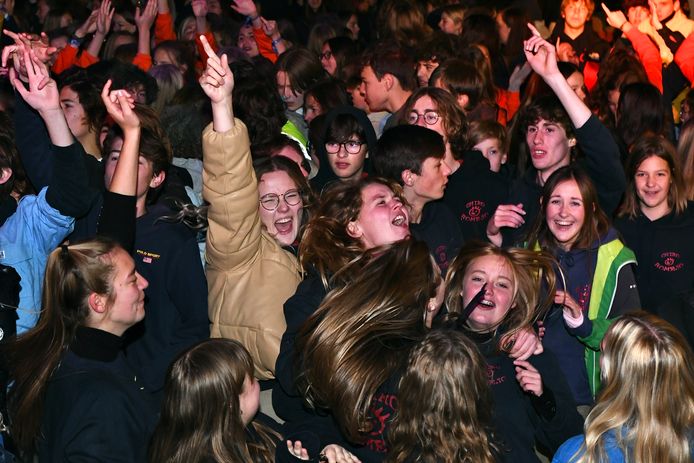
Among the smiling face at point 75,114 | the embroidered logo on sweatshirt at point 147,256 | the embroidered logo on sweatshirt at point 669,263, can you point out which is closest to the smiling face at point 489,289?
the embroidered logo on sweatshirt at point 147,256

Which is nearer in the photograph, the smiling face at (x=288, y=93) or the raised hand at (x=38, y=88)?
the raised hand at (x=38, y=88)

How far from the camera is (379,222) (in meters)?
4.79

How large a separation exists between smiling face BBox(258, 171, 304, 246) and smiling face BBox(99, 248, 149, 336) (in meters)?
1.24

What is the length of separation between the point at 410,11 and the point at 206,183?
6.60 m

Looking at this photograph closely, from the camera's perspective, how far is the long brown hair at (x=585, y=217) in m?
5.30

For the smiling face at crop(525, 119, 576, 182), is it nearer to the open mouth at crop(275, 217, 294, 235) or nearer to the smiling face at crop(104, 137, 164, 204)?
the open mouth at crop(275, 217, 294, 235)

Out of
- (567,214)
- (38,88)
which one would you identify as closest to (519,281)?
(567,214)

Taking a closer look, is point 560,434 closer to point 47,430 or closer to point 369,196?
point 369,196

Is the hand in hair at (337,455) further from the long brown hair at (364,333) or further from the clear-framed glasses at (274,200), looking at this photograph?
the clear-framed glasses at (274,200)

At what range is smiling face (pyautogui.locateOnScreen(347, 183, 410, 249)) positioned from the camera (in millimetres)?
4793

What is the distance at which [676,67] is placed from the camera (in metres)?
9.41

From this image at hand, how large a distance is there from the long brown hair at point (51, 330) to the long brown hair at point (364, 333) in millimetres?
829

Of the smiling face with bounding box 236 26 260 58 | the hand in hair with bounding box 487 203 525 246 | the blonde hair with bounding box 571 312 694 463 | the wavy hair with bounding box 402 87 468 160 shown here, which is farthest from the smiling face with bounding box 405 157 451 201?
the smiling face with bounding box 236 26 260 58

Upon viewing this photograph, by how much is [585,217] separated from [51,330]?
2823mm
